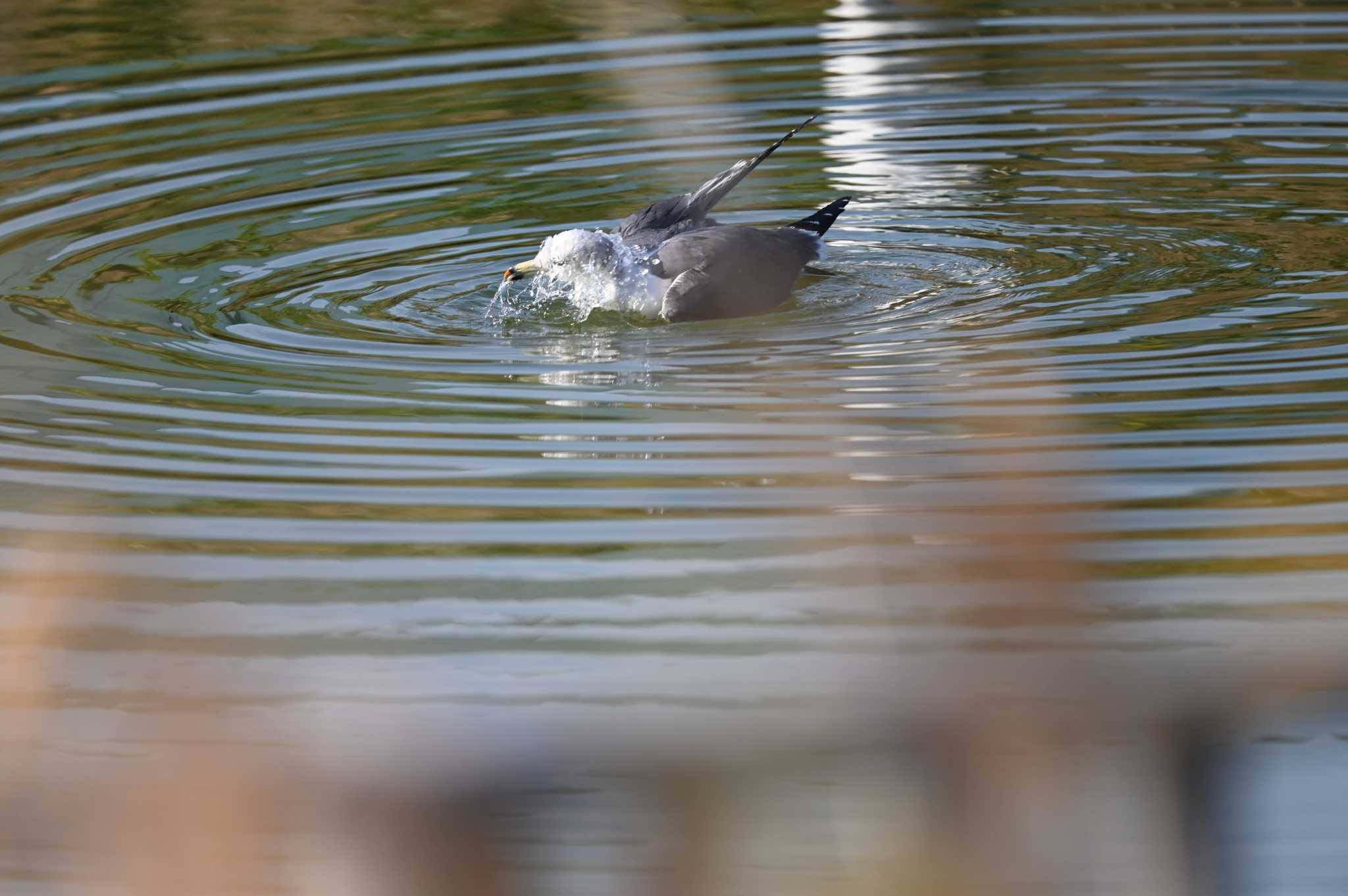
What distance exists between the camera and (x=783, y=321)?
221 inches

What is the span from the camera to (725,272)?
224 inches

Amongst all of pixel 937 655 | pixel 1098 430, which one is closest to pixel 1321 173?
pixel 1098 430

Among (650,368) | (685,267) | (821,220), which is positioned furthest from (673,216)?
(650,368)

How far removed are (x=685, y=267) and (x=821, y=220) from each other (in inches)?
30.0

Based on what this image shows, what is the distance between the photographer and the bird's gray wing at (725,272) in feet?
18.5

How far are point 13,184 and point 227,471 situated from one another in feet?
13.4

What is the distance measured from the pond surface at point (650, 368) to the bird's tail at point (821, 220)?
23 centimetres

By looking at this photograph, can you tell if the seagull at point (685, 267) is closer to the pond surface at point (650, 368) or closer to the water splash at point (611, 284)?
the water splash at point (611, 284)

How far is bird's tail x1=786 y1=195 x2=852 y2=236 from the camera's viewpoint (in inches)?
247

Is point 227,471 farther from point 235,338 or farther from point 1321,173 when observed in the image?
point 1321,173

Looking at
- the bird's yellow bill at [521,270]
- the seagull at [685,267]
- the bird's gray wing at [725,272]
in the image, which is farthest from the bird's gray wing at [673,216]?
the bird's yellow bill at [521,270]

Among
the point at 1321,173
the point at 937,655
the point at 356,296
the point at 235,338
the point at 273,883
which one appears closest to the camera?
the point at 273,883

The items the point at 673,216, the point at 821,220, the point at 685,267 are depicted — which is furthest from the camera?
the point at 821,220

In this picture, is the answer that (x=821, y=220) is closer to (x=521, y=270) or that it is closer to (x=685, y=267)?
(x=685, y=267)
